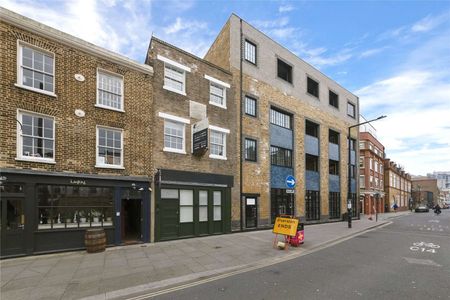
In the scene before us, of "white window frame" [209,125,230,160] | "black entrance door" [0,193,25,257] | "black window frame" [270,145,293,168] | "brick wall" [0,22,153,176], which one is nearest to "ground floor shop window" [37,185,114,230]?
"black entrance door" [0,193,25,257]

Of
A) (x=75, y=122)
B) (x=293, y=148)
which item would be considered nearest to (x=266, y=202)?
(x=293, y=148)

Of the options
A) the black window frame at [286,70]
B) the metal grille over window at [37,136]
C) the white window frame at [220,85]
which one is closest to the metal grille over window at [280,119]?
the black window frame at [286,70]

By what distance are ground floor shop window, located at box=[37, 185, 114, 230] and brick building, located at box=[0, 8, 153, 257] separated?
4 centimetres

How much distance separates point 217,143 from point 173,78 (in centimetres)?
443

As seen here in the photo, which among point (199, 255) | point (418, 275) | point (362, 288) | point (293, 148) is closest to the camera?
point (362, 288)

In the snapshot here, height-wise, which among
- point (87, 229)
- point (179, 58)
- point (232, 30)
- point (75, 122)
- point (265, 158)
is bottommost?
point (87, 229)

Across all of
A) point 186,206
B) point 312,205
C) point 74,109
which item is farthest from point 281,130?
point 74,109

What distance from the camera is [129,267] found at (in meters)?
8.89

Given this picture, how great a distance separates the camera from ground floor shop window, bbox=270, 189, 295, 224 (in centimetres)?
2025

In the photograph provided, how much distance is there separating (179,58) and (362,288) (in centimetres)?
1311

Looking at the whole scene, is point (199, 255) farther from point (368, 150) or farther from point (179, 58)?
point (368, 150)

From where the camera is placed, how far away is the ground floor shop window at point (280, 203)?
20250mm

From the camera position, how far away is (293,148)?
74.4 feet

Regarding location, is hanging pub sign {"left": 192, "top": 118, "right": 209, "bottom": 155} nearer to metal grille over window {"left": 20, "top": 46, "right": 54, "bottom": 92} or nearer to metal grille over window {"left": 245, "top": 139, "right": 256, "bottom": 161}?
metal grille over window {"left": 245, "top": 139, "right": 256, "bottom": 161}
